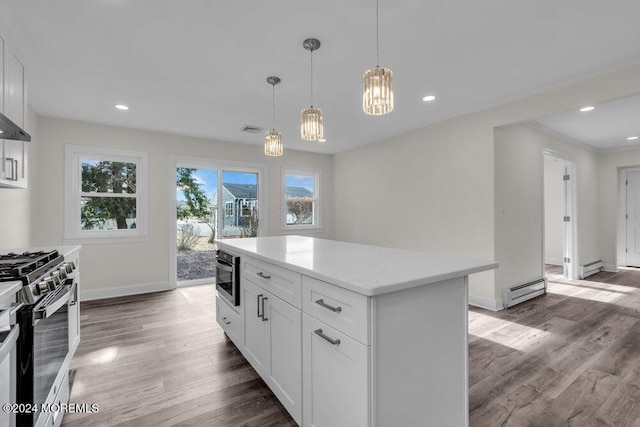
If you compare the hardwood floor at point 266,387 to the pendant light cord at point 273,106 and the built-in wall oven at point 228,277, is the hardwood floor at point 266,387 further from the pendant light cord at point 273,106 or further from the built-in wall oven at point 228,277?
the pendant light cord at point 273,106

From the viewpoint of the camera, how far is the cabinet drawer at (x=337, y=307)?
1.16 meters

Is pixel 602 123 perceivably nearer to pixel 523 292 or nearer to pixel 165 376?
pixel 523 292

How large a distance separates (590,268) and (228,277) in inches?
249

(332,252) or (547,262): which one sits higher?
(332,252)

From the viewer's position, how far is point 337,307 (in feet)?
4.22

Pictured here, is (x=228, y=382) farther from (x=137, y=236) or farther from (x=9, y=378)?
(x=137, y=236)

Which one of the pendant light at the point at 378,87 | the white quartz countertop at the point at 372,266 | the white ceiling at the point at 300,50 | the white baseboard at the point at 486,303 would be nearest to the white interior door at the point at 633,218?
the white baseboard at the point at 486,303

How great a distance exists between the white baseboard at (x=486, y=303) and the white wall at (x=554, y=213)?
13.1 ft

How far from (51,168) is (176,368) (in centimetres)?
338

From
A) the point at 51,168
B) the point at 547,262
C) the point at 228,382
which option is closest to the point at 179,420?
the point at 228,382

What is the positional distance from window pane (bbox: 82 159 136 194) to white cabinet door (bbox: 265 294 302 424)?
369cm

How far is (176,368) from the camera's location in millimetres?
2301

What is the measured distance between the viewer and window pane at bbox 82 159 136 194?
415cm

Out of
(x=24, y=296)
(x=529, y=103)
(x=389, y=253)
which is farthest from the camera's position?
(x=529, y=103)
